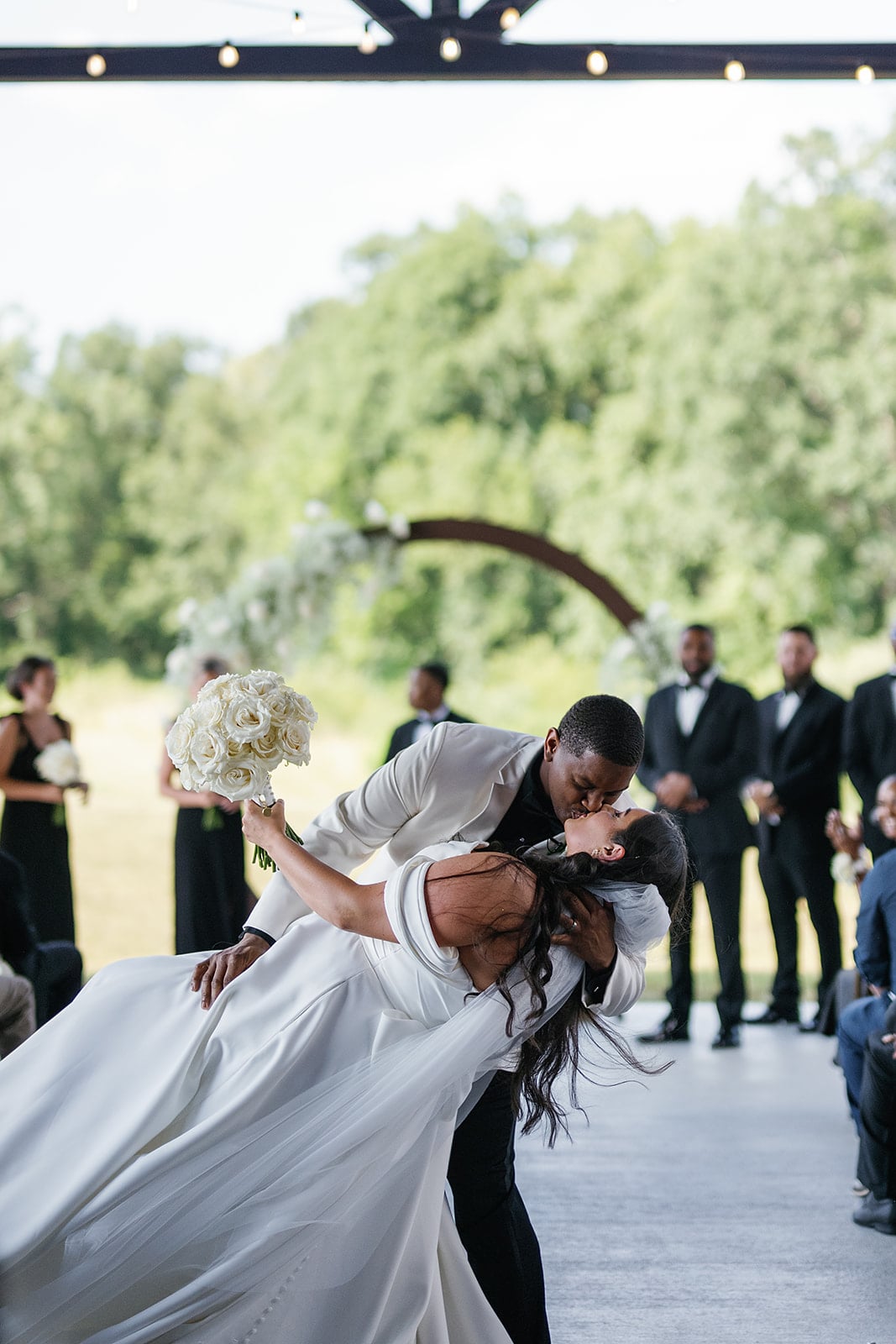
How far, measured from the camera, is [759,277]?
640 inches

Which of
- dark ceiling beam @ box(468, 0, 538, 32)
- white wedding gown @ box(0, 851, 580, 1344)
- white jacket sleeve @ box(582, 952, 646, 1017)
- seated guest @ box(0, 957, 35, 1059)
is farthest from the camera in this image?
dark ceiling beam @ box(468, 0, 538, 32)

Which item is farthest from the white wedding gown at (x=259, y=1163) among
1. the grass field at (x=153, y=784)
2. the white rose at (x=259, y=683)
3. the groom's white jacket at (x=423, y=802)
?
the grass field at (x=153, y=784)

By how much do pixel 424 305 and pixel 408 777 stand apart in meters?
17.0

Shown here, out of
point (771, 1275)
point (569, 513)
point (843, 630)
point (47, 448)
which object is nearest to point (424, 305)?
point (569, 513)

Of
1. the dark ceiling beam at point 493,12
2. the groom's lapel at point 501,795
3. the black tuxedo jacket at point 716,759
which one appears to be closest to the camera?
the groom's lapel at point 501,795

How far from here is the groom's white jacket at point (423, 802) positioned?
275 centimetres

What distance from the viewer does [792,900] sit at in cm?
644

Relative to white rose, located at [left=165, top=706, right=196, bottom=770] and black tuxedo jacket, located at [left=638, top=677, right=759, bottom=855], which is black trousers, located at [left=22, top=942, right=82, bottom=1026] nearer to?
white rose, located at [left=165, top=706, right=196, bottom=770]

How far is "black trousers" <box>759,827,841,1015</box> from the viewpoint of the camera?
6316 millimetres

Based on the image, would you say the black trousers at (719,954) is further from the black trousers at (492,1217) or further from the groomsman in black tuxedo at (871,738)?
the black trousers at (492,1217)

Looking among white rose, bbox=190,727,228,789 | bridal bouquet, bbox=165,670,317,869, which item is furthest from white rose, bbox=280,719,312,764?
white rose, bbox=190,727,228,789

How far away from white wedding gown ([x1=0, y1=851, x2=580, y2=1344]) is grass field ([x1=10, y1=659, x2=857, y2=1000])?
32.6ft

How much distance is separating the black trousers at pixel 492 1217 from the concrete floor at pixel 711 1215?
0.41 meters

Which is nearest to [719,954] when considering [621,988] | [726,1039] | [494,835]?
[726,1039]
